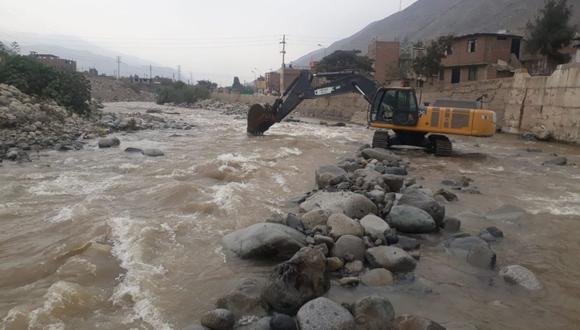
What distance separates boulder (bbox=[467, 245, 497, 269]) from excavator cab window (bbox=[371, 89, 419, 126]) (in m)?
9.07

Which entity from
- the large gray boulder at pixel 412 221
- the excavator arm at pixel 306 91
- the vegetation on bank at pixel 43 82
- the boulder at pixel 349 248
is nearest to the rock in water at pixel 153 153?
the excavator arm at pixel 306 91

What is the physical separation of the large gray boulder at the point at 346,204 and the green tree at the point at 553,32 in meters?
31.4

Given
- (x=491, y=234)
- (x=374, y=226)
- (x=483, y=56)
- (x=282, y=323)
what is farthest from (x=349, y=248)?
(x=483, y=56)

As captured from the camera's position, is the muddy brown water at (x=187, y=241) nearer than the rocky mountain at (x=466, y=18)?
Yes

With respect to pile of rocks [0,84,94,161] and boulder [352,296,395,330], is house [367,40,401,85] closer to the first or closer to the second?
pile of rocks [0,84,94,161]

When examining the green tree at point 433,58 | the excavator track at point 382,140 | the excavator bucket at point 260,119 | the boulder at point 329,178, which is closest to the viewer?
the boulder at point 329,178

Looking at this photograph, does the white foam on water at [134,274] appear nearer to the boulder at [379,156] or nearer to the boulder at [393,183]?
the boulder at [393,183]

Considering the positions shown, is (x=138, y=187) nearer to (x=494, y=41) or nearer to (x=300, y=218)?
(x=300, y=218)

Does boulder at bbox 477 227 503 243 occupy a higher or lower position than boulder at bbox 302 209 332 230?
lower

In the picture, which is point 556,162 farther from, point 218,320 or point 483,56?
point 483,56

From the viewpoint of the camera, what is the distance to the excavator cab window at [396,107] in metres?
13.9

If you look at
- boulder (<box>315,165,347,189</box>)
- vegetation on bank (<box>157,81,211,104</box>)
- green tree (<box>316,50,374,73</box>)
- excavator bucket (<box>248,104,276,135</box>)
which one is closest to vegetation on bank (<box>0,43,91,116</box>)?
excavator bucket (<box>248,104,276,135</box>)

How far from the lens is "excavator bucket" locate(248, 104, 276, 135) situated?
63.5ft

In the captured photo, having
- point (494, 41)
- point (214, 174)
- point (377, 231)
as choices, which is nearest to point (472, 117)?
point (214, 174)
